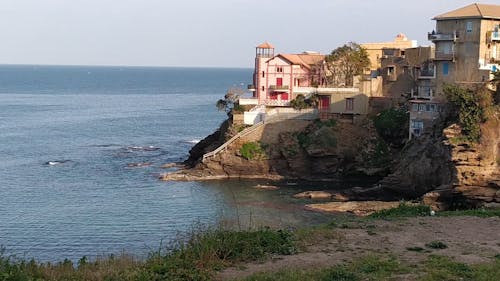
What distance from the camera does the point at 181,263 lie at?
55.5 ft

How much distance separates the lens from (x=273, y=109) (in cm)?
5509

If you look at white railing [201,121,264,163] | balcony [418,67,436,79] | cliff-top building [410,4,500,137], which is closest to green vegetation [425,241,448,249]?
cliff-top building [410,4,500,137]

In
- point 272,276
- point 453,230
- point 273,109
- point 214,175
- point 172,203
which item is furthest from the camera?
point 273,109

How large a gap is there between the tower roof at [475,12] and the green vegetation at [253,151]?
1563cm

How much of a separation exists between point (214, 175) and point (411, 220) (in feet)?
90.9

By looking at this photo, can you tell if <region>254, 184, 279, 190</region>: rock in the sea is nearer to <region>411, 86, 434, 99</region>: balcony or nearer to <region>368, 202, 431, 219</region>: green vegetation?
<region>411, 86, 434, 99</region>: balcony

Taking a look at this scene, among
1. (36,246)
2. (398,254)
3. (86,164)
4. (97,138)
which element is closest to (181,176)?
(86,164)

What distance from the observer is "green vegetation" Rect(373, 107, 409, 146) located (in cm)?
5078

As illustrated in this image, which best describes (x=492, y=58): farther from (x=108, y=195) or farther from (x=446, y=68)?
(x=108, y=195)

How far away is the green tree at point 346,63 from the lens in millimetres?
62875

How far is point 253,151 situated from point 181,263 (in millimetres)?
35863

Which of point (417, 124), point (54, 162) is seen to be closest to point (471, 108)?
point (417, 124)

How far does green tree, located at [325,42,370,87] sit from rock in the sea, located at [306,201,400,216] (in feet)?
79.6

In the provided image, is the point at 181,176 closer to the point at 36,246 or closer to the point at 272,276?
the point at 36,246
